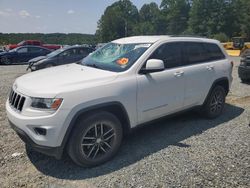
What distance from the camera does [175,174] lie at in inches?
140

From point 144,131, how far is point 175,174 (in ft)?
5.18

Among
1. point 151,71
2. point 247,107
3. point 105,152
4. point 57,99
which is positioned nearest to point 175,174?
point 105,152

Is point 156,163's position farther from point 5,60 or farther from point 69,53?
point 5,60

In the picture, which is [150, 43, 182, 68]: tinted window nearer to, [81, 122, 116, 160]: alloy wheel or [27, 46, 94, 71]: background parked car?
[81, 122, 116, 160]: alloy wheel

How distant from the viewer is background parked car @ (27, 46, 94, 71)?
43.2ft

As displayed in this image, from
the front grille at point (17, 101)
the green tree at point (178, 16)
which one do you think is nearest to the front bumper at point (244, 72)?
the front grille at point (17, 101)

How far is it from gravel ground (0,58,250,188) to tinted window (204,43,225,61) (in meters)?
1.51

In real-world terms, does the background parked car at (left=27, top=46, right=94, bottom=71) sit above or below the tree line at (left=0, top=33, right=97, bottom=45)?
below

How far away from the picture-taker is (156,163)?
3830mm

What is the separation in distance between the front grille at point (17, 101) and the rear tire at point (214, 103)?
3.55 metres

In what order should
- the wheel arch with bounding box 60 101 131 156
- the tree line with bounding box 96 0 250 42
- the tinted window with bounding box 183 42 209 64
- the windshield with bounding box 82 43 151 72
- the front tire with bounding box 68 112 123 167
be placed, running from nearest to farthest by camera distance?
the wheel arch with bounding box 60 101 131 156, the front tire with bounding box 68 112 123 167, the windshield with bounding box 82 43 151 72, the tinted window with bounding box 183 42 209 64, the tree line with bounding box 96 0 250 42

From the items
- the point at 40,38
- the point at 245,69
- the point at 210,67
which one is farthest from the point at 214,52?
the point at 40,38

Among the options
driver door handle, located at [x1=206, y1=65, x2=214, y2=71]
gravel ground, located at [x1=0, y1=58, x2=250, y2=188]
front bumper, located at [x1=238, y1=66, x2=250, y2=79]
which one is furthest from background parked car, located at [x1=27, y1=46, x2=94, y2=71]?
driver door handle, located at [x1=206, y1=65, x2=214, y2=71]

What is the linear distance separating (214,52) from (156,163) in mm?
3044
